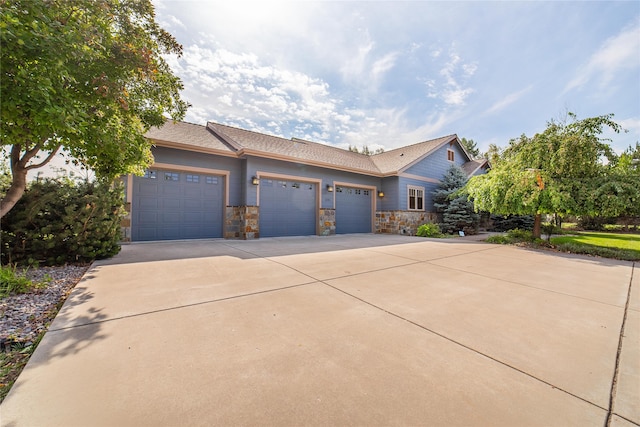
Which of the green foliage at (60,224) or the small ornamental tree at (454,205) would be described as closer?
the green foliage at (60,224)

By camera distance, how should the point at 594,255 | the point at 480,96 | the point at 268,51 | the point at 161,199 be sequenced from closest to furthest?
1. the point at 594,255
2. the point at 268,51
3. the point at 161,199
4. the point at 480,96

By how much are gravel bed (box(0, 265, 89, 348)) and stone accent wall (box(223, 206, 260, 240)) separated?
523cm

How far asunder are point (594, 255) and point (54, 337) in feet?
36.5

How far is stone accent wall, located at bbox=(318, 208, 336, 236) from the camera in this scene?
37.0 feet

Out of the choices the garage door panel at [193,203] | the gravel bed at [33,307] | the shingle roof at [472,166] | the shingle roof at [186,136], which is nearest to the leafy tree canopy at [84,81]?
the gravel bed at [33,307]

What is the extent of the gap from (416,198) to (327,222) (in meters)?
5.70

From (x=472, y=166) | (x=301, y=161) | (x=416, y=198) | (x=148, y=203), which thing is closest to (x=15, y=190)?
(x=148, y=203)

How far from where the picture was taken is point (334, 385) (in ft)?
5.30

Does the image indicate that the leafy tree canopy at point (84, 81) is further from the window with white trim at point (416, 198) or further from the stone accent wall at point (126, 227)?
the window with white trim at point (416, 198)

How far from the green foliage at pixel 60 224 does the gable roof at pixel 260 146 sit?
267 centimetres

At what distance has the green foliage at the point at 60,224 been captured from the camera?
14.3 ft

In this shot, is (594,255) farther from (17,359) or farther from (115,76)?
(115,76)

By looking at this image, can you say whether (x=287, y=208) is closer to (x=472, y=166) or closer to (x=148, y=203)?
(x=148, y=203)

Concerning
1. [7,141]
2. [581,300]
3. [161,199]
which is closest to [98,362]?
[7,141]
